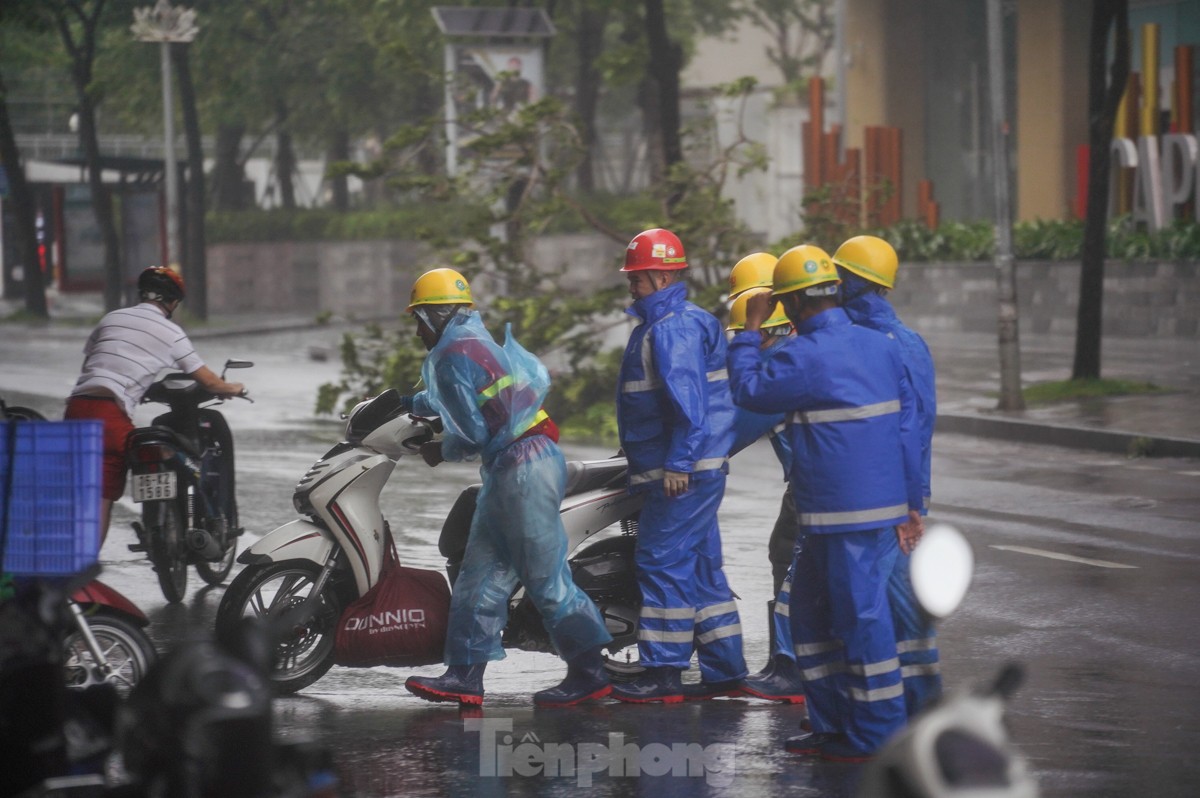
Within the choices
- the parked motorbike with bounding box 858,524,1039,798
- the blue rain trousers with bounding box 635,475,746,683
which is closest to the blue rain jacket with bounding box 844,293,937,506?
the blue rain trousers with bounding box 635,475,746,683

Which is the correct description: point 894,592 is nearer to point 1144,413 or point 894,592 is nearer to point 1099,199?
point 1144,413

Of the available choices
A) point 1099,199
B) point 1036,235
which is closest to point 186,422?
point 1099,199

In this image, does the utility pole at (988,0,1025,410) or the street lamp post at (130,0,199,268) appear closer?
the utility pole at (988,0,1025,410)

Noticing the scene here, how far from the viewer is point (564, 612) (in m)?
7.04

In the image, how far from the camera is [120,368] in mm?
8953

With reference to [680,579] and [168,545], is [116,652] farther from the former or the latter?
[168,545]

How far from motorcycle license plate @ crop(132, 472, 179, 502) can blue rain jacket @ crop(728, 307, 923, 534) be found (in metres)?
3.97

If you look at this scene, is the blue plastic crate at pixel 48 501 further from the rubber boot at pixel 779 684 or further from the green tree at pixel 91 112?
the green tree at pixel 91 112

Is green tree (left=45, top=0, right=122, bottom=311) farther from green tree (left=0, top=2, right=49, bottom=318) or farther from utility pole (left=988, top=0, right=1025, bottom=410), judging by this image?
utility pole (left=988, top=0, right=1025, bottom=410)

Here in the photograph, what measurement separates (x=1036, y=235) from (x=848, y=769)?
20026 mm

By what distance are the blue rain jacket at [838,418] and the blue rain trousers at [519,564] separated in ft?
3.57

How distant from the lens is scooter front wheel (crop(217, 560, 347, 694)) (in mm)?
7336

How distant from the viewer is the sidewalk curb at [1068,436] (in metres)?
15.0

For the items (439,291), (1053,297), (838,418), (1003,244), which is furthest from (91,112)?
(838,418)
